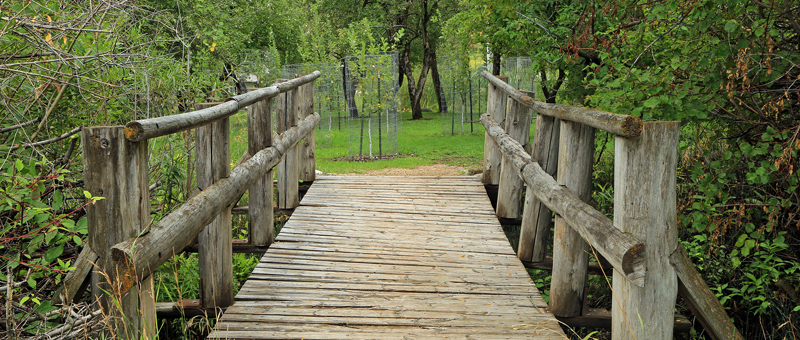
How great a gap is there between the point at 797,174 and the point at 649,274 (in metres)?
1.16

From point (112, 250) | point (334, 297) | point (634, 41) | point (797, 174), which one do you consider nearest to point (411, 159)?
point (634, 41)

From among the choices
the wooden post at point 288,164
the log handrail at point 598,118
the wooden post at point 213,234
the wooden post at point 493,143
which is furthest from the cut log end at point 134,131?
the wooden post at point 493,143

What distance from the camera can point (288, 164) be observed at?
5824 millimetres

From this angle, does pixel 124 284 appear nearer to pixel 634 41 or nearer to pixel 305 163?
pixel 634 41

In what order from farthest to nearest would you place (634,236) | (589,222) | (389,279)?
(389,279) < (589,222) < (634,236)

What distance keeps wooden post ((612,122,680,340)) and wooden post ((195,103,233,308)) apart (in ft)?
7.64

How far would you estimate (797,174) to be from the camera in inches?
111

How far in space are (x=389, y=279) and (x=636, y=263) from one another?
1.89m

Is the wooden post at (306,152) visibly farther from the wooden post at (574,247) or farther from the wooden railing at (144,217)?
the wooden post at (574,247)

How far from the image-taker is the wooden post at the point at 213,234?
3381 mm

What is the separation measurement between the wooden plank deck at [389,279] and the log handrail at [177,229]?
63cm

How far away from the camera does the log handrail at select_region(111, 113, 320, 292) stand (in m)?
2.08

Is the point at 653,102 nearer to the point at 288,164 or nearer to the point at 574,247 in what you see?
the point at 574,247

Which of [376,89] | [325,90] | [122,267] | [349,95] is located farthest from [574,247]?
[325,90]
